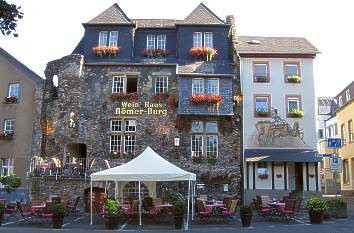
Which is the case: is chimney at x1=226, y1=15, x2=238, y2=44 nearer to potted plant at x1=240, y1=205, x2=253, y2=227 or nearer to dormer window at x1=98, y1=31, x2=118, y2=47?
dormer window at x1=98, y1=31, x2=118, y2=47

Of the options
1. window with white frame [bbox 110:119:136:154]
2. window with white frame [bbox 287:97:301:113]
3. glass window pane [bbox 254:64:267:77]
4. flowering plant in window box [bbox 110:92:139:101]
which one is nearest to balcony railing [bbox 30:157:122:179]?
window with white frame [bbox 110:119:136:154]

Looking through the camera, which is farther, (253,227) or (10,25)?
(253,227)

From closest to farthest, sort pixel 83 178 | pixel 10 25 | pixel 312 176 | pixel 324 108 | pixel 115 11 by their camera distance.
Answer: pixel 10 25 → pixel 83 178 → pixel 312 176 → pixel 115 11 → pixel 324 108

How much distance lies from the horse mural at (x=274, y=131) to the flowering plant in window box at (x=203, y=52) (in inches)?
194

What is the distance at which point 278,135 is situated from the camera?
27625mm

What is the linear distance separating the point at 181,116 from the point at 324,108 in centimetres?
3038

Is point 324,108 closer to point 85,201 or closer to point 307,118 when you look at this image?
point 307,118

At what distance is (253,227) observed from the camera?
16969mm

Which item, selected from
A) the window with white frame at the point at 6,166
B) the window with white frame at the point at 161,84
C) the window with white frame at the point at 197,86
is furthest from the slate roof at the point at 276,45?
the window with white frame at the point at 6,166

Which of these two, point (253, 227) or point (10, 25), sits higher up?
point (10, 25)

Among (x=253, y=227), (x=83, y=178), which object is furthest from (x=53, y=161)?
(x=253, y=227)

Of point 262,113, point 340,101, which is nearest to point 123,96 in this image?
point 262,113

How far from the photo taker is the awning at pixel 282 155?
26.3m

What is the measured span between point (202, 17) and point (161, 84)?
5325 mm
